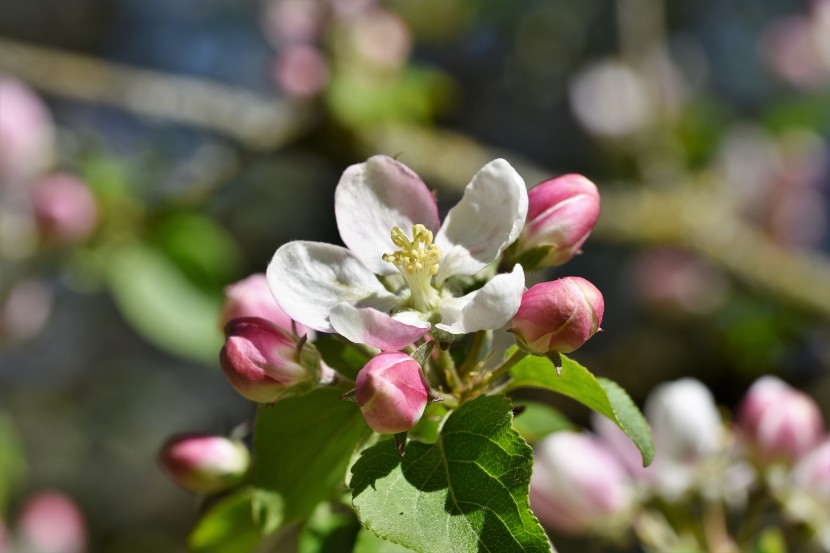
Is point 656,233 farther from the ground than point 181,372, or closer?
farther from the ground

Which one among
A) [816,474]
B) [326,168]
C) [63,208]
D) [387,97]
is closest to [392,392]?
[816,474]

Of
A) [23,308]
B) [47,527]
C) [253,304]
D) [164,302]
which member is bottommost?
[47,527]

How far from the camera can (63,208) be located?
6.70 ft

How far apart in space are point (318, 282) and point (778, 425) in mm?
645

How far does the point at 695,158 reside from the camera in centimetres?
318

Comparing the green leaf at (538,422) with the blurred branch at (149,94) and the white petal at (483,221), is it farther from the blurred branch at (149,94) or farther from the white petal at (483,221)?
the blurred branch at (149,94)

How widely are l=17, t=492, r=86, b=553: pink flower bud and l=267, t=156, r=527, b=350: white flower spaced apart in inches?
71.2

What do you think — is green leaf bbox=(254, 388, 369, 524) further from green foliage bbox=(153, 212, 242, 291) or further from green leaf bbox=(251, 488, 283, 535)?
green foliage bbox=(153, 212, 242, 291)

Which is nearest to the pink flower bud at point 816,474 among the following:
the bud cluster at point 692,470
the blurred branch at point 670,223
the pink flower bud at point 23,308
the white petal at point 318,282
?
the bud cluster at point 692,470

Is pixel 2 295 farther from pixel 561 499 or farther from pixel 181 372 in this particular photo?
pixel 181 372

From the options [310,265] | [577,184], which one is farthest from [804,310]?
[310,265]

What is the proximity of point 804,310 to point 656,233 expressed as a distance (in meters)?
0.42

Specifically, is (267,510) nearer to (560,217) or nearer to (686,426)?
(560,217)

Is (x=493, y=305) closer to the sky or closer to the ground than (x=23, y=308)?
closer to the sky
